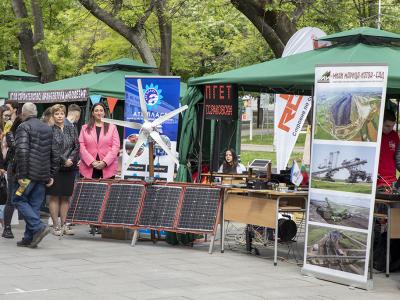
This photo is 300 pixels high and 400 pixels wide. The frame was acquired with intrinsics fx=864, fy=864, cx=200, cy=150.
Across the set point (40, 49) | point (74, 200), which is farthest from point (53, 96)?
point (40, 49)

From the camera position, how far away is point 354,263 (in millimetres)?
8844

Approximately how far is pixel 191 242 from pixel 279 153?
456 centimetres

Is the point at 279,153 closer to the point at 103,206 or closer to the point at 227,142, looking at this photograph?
the point at 227,142

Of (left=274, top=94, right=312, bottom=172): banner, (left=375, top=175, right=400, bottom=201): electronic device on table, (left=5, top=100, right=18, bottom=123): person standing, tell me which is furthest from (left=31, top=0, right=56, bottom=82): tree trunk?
(left=375, top=175, right=400, bottom=201): electronic device on table

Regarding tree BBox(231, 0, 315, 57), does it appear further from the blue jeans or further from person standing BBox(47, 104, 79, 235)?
the blue jeans

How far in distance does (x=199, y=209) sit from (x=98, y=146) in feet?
7.52

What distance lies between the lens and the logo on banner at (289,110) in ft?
49.3

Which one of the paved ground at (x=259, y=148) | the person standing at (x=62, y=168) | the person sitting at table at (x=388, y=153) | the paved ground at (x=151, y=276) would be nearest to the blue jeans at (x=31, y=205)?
the paved ground at (x=151, y=276)

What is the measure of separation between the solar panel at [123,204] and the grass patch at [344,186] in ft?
10.4

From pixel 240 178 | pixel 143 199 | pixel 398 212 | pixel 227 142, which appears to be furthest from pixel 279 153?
pixel 398 212

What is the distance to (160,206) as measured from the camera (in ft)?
37.8

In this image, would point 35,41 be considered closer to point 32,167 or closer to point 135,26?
point 135,26

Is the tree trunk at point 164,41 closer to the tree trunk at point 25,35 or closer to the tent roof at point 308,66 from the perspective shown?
the tree trunk at point 25,35

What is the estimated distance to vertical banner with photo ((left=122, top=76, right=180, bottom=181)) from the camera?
491 inches
